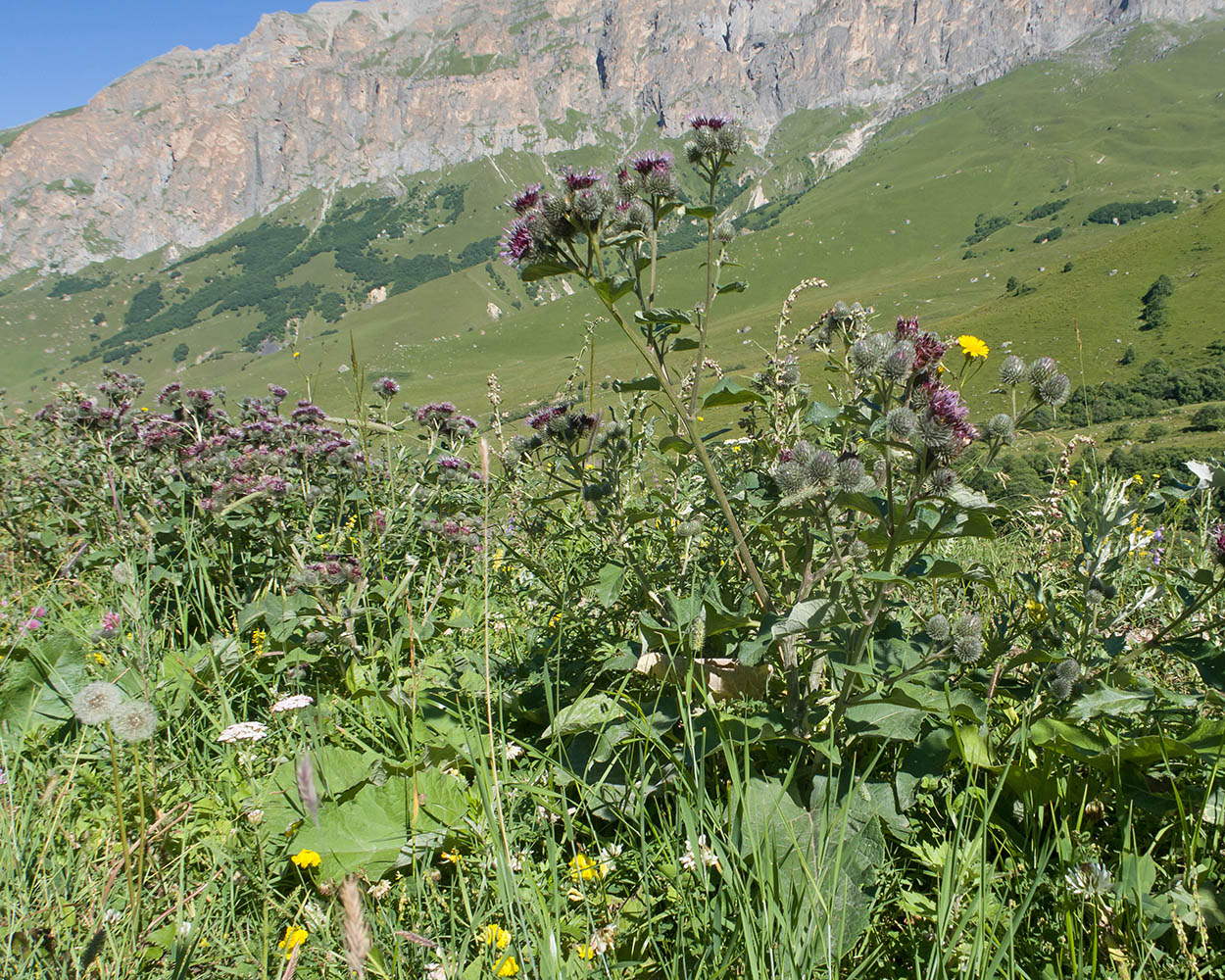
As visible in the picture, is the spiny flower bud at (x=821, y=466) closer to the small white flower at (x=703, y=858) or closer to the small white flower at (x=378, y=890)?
the small white flower at (x=703, y=858)

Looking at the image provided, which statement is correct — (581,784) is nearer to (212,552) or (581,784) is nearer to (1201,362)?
(212,552)

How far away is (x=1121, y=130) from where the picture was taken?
162 m

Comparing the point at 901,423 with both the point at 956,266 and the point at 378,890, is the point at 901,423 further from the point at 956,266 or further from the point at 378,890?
the point at 956,266

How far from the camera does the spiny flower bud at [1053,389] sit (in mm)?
1904

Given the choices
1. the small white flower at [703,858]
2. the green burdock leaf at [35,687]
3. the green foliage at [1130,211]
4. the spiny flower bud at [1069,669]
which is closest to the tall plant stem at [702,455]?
the small white flower at [703,858]

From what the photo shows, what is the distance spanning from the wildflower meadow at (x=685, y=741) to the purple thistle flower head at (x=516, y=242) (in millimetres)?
17

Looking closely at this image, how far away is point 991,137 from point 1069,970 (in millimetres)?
226906

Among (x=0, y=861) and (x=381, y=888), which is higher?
(x=0, y=861)

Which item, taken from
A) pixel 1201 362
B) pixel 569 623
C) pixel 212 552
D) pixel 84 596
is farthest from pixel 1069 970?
pixel 1201 362

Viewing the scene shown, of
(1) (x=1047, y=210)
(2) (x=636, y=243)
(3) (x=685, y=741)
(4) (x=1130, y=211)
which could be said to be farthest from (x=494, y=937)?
(1) (x=1047, y=210)

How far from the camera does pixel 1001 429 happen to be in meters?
1.89

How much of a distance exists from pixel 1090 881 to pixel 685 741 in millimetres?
981

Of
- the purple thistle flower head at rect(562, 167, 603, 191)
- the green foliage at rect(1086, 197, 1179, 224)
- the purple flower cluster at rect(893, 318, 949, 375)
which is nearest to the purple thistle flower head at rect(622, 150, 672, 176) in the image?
the purple thistle flower head at rect(562, 167, 603, 191)

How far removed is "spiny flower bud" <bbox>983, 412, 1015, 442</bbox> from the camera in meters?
1.85
